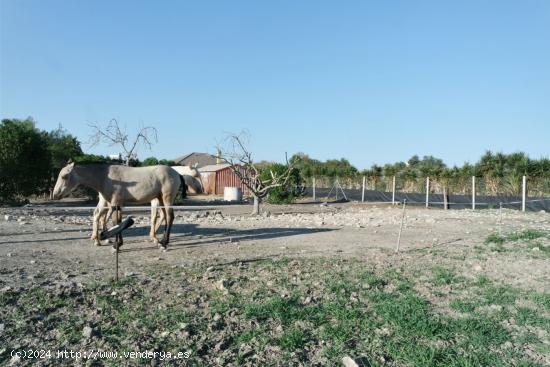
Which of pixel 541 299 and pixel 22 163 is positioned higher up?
pixel 22 163

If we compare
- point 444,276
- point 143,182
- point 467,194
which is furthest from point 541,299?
point 467,194

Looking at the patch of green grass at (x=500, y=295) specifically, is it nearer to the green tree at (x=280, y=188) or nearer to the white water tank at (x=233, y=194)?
the green tree at (x=280, y=188)

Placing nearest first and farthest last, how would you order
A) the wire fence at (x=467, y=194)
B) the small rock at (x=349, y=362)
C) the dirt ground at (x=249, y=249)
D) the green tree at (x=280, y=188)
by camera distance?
1. the small rock at (x=349, y=362)
2. the dirt ground at (x=249, y=249)
3. the wire fence at (x=467, y=194)
4. the green tree at (x=280, y=188)

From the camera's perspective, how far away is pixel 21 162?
74.9ft

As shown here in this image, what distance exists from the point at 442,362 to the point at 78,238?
9.25 meters

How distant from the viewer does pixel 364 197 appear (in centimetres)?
3341

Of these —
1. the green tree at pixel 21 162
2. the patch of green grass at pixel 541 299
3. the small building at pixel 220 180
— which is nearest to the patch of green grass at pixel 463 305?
the patch of green grass at pixel 541 299

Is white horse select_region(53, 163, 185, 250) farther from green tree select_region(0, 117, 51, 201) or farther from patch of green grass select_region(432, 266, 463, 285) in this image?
green tree select_region(0, 117, 51, 201)

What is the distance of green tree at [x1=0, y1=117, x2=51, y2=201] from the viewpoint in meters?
22.1

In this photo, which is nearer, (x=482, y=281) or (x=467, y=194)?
(x=482, y=281)

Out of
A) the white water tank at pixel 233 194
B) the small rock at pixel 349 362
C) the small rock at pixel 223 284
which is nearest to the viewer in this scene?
the small rock at pixel 349 362

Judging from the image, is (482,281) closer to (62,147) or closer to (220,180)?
(62,147)

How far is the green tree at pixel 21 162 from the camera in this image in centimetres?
2214

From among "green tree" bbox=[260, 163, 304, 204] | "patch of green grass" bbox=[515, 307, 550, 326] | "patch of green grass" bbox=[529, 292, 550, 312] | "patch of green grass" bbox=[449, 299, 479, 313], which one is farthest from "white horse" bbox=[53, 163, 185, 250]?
"green tree" bbox=[260, 163, 304, 204]
